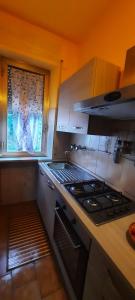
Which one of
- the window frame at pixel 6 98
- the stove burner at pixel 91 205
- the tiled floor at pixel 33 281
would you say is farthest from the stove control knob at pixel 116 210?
the window frame at pixel 6 98

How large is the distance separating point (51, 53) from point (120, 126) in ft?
4.61

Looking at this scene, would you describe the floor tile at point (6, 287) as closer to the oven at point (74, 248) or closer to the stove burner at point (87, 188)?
the oven at point (74, 248)

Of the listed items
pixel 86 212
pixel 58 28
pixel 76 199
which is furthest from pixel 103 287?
pixel 58 28

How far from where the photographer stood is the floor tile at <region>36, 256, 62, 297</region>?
44.5 inches

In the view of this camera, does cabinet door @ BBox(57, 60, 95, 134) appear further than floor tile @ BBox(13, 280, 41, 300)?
Yes

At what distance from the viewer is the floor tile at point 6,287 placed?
1.05 m

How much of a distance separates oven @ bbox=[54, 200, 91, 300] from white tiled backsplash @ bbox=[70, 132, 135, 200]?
0.53m

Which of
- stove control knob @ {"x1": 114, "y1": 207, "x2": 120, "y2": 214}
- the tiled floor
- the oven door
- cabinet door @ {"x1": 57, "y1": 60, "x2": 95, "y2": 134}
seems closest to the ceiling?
cabinet door @ {"x1": 57, "y1": 60, "x2": 95, "y2": 134}

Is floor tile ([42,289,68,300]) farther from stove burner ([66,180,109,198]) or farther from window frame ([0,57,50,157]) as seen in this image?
window frame ([0,57,50,157])

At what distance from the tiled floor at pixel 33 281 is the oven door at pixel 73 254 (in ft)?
0.72

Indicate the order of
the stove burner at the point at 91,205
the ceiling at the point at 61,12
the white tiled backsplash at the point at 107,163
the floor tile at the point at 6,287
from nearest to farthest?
the stove burner at the point at 91,205, the floor tile at the point at 6,287, the white tiled backsplash at the point at 107,163, the ceiling at the point at 61,12

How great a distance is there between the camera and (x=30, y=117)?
6.88 feet

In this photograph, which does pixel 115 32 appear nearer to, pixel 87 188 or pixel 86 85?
pixel 86 85

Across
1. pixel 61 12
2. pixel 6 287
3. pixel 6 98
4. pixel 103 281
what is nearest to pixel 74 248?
pixel 103 281
